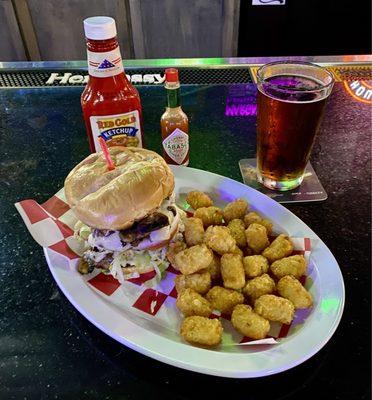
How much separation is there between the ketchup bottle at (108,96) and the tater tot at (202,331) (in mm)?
667

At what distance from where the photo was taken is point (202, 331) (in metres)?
1.03

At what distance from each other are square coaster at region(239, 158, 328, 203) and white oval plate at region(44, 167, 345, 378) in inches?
6.8

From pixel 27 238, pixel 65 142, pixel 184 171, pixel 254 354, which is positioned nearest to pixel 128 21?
pixel 65 142

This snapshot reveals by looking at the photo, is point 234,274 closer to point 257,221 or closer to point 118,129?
point 257,221

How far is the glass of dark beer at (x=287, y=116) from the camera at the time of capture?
4.41 ft

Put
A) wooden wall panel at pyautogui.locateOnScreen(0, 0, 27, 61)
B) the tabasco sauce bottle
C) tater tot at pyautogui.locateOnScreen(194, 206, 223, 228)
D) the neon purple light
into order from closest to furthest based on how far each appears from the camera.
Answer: tater tot at pyautogui.locateOnScreen(194, 206, 223, 228) → the tabasco sauce bottle → the neon purple light → wooden wall panel at pyautogui.locateOnScreen(0, 0, 27, 61)

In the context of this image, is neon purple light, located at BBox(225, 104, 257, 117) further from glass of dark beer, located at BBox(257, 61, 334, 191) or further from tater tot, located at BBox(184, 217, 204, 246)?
tater tot, located at BBox(184, 217, 204, 246)

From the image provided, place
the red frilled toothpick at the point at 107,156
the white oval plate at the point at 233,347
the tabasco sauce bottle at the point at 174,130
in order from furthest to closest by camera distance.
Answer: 1. the tabasco sauce bottle at the point at 174,130
2. the red frilled toothpick at the point at 107,156
3. the white oval plate at the point at 233,347

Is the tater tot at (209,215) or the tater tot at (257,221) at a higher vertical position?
the tater tot at (257,221)

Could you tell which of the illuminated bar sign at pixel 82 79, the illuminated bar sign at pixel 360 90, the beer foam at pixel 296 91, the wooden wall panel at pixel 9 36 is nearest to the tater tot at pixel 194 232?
the beer foam at pixel 296 91

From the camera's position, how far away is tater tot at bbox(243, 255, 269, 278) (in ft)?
3.95

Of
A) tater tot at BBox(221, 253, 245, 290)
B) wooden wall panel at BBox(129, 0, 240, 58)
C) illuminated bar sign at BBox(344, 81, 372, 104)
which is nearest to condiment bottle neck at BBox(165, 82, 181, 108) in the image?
tater tot at BBox(221, 253, 245, 290)

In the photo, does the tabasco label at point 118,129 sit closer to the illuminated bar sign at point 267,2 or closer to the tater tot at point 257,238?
the tater tot at point 257,238

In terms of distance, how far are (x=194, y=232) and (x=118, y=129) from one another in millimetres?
433
